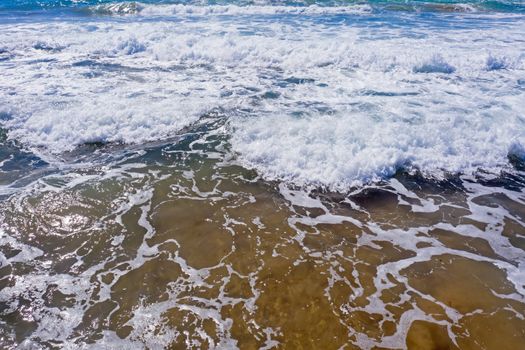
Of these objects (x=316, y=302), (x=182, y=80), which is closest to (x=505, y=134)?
(x=316, y=302)

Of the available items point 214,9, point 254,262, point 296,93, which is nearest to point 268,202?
point 254,262

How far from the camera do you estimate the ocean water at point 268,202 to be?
3.99 m

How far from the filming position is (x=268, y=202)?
19.2 feet

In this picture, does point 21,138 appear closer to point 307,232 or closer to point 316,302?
point 307,232

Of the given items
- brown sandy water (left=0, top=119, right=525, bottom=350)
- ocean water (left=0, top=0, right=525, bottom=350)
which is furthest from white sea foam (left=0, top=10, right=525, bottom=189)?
brown sandy water (left=0, top=119, right=525, bottom=350)

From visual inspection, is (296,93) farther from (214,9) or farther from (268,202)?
(214,9)

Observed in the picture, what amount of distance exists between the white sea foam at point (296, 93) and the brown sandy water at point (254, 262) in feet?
2.91

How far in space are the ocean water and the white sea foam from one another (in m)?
0.06

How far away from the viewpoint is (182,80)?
11086mm

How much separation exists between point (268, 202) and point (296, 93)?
4995 millimetres

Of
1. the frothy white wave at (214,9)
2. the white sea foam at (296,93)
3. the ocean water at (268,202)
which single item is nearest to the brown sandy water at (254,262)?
the ocean water at (268,202)

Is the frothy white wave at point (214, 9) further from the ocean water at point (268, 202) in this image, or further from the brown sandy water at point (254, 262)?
the brown sandy water at point (254, 262)

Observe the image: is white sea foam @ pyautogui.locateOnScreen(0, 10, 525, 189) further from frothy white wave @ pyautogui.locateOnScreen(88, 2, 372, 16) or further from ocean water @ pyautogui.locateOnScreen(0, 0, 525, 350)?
frothy white wave @ pyautogui.locateOnScreen(88, 2, 372, 16)

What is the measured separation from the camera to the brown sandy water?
3.86 metres
